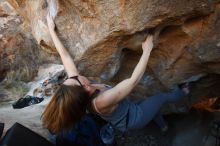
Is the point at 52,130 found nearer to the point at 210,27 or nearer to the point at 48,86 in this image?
the point at 210,27

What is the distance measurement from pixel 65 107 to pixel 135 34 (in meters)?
0.72

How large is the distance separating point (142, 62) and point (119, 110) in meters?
0.46

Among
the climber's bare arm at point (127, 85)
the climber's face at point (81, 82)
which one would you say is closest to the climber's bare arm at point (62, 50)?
the climber's face at point (81, 82)

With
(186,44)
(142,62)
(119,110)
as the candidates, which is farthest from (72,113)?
(186,44)

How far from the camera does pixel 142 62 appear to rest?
256 cm

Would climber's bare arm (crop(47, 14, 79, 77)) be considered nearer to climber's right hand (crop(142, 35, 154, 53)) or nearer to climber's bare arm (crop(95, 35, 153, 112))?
climber's bare arm (crop(95, 35, 153, 112))

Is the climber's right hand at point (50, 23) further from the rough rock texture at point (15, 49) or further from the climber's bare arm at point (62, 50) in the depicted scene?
the rough rock texture at point (15, 49)

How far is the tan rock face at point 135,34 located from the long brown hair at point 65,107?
1.19 feet

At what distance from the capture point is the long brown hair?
2525mm

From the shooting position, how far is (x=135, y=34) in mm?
2578

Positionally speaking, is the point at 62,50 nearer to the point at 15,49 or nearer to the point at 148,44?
the point at 148,44

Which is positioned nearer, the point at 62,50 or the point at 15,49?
the point at 62,50

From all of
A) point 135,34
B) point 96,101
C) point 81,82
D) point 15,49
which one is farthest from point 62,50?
point 15,49

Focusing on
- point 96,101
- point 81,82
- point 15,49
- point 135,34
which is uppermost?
point 15,49
